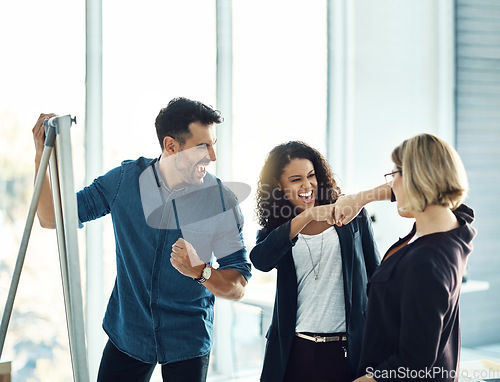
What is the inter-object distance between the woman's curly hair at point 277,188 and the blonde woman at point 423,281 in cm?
59

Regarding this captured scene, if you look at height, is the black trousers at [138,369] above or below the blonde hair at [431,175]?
below

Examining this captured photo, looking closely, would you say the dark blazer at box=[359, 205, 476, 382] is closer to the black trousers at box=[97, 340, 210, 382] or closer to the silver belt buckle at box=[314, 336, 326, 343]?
the silver belt buckle at box=[314, 336, 326, 343]

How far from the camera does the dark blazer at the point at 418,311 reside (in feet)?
3.87

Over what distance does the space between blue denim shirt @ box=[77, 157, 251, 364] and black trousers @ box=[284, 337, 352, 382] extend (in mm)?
284

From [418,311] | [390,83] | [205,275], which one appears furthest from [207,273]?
[390,83]

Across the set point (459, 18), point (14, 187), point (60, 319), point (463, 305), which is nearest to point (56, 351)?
point (60, 319)

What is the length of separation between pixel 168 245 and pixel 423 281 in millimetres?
823

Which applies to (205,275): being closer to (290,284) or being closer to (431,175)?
(290,284)

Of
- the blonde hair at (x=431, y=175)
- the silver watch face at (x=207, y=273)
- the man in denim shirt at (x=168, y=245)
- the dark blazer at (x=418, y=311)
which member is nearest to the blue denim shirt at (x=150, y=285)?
the man in denim shirt at (x=168, y=245)

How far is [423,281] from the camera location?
3.89 feet

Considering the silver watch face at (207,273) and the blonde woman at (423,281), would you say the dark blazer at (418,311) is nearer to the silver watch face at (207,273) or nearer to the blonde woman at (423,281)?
the blonde woman at (423,281)

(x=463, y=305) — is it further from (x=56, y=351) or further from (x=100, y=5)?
(x=100, y=5)

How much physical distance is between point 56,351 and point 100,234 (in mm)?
594

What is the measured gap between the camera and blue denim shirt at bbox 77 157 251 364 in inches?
64.6
